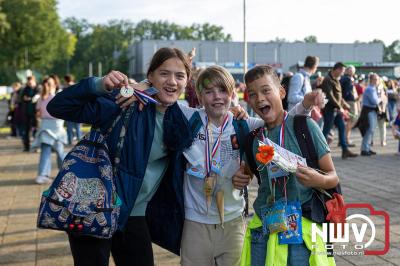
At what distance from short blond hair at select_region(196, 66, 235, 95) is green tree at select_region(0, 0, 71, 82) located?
69.5 meters

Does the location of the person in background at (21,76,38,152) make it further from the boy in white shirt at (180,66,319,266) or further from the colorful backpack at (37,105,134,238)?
the colorful backpack at (37,105,134,238)

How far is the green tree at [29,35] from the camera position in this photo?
69.9 meters

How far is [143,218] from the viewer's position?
3119 mm

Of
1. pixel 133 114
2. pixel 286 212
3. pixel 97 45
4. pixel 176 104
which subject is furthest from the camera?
pixel 97 45

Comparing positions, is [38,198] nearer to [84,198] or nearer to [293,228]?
[84,198]

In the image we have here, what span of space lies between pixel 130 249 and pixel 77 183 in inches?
20.5

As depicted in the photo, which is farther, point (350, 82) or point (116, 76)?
point (350, 82)

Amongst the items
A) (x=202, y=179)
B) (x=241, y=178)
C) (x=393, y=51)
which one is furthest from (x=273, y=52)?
(x=241, y=178)

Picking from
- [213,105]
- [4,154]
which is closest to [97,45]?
[4,154]

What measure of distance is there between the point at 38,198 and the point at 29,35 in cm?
6946

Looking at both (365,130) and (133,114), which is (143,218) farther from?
(365,130)

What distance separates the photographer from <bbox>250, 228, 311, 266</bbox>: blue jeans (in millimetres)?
2770

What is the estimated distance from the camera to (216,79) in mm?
3299

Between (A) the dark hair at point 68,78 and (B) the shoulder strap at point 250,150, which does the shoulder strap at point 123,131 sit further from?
(A) the dark hair at point 68,78
